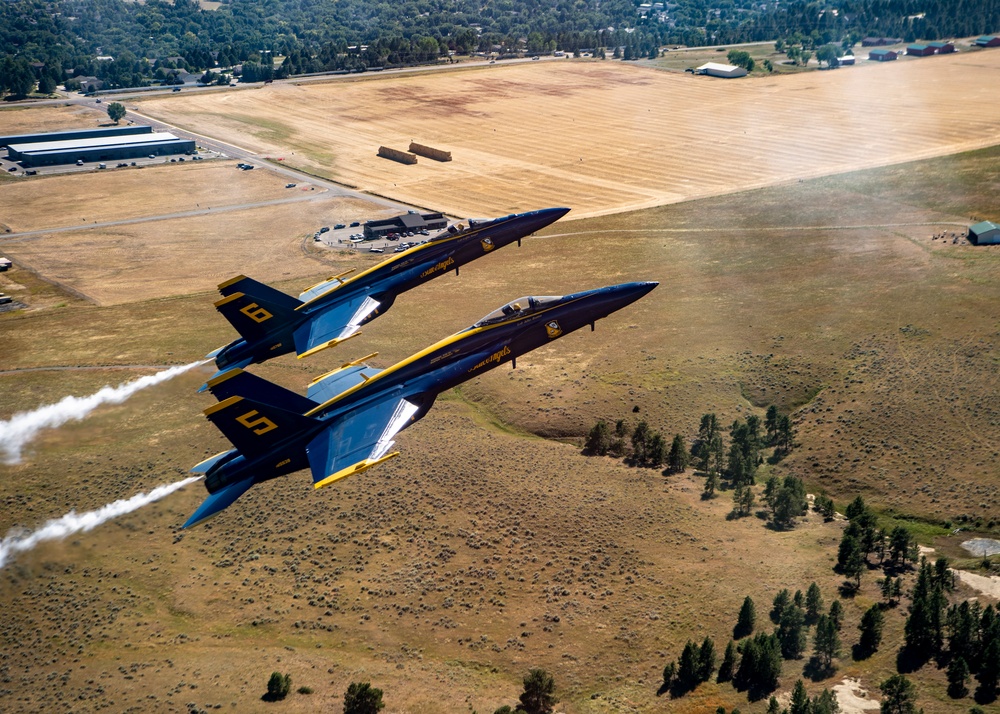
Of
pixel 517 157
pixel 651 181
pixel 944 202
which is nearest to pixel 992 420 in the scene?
pixel 944 202

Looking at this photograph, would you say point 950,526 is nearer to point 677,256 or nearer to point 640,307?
point 640,307

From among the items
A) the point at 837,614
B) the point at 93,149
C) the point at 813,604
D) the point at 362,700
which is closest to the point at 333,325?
the point at 362,700

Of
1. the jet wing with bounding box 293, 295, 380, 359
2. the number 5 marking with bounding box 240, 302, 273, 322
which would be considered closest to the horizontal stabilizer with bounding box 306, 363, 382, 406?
the jet wing with bounding box 293, 295, 380, 359

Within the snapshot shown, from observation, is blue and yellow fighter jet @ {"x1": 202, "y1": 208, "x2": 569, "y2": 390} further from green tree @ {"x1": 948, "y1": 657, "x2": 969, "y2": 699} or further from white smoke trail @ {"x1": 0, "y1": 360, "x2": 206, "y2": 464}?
green tree @ {"x1": 948, "y1": 657, "x2": 969, "y2": 699}

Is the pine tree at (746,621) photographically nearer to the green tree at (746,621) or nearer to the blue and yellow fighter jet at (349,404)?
the green tree at (746,621)

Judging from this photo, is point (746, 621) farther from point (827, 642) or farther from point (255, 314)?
point (255, 314)

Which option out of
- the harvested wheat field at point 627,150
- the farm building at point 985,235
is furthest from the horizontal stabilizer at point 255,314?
the farm building at point 985,235
